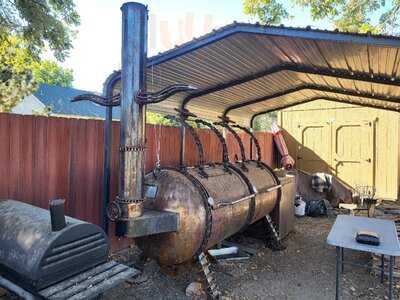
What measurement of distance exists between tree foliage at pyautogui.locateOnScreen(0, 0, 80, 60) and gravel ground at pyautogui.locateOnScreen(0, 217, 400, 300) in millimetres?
7020

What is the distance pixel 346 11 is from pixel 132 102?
1117 cm

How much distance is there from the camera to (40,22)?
26.9 feet

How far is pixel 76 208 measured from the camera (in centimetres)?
411

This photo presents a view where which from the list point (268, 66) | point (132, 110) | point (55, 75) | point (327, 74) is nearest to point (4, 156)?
point (132, 110)

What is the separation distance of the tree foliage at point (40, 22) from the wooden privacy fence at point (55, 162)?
5445mm

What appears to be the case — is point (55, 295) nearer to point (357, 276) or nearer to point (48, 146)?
point (48, 146)

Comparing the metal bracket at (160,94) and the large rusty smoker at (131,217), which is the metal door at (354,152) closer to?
the large rusty smoker at (131,217)

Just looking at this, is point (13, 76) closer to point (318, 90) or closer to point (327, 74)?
point (318, 90)

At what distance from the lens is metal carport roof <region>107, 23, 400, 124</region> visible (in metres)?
3.78

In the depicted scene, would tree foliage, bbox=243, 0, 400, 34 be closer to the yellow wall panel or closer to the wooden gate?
the yellow wall panel

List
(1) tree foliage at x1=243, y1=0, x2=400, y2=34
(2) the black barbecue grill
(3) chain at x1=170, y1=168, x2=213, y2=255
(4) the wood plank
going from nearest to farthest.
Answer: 1. (2) the black barbecue grill
2. (4) the wood plank
3. (3) chain at x1=170, y1=168, x2=213, y2=255
4. (1) tree foliage at x1=243, y1=0, x2=400, y2=34

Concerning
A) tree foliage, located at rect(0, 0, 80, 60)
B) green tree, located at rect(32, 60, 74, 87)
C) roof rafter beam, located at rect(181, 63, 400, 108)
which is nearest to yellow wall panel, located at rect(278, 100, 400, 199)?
Answer: roof rafter beam, located at rect(181, 63, 400, 108)

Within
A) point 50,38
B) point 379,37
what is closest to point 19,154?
point 379,37

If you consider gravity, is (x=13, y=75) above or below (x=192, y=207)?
above
